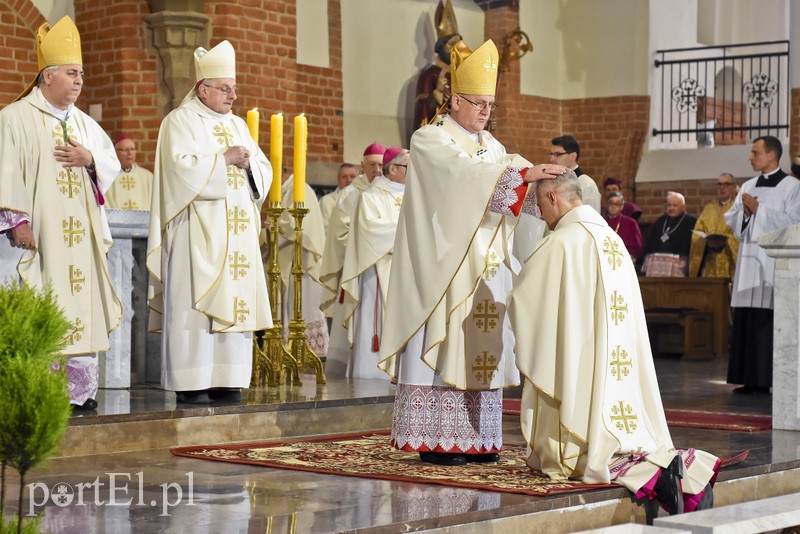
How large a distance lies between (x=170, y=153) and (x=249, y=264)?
0.76 metres

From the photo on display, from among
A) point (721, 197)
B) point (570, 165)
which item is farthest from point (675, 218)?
point (570, 165)

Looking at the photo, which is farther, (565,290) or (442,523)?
(565,290)

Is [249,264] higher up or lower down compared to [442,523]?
higher up

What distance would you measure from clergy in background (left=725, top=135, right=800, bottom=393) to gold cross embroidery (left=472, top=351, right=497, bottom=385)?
414 centimetres

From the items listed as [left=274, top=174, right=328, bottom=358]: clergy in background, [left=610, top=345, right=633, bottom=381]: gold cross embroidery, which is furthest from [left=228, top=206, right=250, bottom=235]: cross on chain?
[left=274, top=174, right=328, bottom=358]: clergy in background

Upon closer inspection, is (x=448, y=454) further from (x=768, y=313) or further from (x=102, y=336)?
(x=768, y=313)

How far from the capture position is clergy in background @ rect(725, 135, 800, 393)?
31.1 feet

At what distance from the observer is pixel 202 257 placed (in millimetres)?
7387

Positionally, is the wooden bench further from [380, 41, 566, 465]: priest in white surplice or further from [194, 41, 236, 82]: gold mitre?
[380, 41, 566, 465]: priest in white surplice

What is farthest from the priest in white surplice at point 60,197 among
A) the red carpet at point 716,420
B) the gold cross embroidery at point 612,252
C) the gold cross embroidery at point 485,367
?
the gold cross embroidery at point 612,252

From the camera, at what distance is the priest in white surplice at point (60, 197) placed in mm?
6852

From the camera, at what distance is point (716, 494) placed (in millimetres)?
5754

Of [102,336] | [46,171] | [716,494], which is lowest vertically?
[716,494]

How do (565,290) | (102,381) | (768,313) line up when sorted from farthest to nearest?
(768,313) → (102,381) → (565,290)
